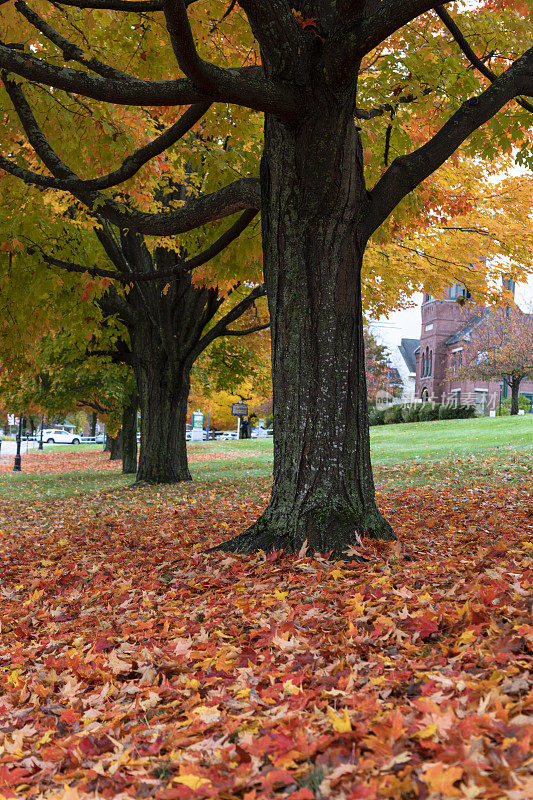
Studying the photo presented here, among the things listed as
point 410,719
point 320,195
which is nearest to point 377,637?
point 410,719

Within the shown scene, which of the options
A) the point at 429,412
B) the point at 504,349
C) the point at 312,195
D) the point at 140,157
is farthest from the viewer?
the point at 429,412

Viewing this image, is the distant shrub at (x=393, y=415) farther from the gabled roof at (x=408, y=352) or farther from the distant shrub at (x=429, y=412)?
the gabled roof at (x=408, y=352)

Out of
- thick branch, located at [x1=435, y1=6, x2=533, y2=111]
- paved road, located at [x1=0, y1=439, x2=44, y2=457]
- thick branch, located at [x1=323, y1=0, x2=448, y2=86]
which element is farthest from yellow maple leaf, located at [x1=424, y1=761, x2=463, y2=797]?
paved road, located at [x1=0, y1=439, x2=44, y2=457]

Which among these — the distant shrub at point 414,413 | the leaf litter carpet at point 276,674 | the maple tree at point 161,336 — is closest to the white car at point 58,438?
the distant shrub at point 414,413

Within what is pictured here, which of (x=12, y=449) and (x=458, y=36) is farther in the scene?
(x=12, y=449)

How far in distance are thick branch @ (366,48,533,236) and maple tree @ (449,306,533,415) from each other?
116 ft

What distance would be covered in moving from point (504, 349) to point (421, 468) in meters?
27.0

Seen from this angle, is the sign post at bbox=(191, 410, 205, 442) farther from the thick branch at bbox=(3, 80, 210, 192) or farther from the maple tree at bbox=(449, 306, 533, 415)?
the thick branch at bbox=(3, 80, 210, 192)

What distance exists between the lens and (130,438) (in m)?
22.1

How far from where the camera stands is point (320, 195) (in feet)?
18.1

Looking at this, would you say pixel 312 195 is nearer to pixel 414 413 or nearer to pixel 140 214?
pixel 140 214

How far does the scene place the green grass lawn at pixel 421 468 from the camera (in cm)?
1309

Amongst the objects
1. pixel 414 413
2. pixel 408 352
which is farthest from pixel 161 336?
pixel 408 352

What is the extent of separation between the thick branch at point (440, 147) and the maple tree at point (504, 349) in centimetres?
3539
